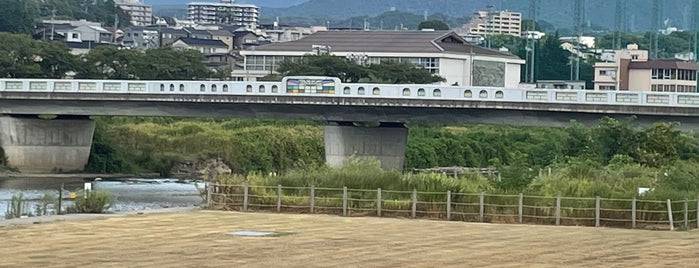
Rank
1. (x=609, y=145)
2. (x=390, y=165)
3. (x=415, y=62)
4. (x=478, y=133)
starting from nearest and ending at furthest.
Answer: (x=609, y=145) → (x=390, y=165) → (x=478, y=133) → (x=415, y=62)

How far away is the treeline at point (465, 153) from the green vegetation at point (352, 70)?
25.8 ft

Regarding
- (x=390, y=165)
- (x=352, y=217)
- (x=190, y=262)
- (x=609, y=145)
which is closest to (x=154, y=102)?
(x=390, y=165)

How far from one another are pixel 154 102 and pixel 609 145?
29205 mm

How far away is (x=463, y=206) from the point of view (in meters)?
45.3

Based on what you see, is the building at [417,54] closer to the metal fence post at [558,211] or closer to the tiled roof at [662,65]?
the tiled roof at [662,65]

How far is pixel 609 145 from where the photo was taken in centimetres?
7194

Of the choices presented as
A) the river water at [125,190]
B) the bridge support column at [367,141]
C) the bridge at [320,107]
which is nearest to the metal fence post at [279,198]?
the river water at [125,190]

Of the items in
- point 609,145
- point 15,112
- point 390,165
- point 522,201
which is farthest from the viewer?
point 15,112

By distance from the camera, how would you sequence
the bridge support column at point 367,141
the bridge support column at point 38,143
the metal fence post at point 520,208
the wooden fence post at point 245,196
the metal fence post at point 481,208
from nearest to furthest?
the metal fence post at point 520,208 → the metal fence post at point 481,208 → the wooden fence post at point 245,196 → the bridge support column at point 367,141 → the bridge support column at point 38,143

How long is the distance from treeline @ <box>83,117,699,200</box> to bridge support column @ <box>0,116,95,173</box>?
2.90 metres

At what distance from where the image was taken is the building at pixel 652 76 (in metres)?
150

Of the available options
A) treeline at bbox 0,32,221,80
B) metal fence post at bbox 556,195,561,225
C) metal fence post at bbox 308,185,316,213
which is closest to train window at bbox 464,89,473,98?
metal fence post at bbox 308,185,316,213

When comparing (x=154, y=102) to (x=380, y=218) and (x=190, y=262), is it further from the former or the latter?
Result: (x=190, y=262)

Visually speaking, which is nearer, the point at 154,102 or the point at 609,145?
the point at 609,145
